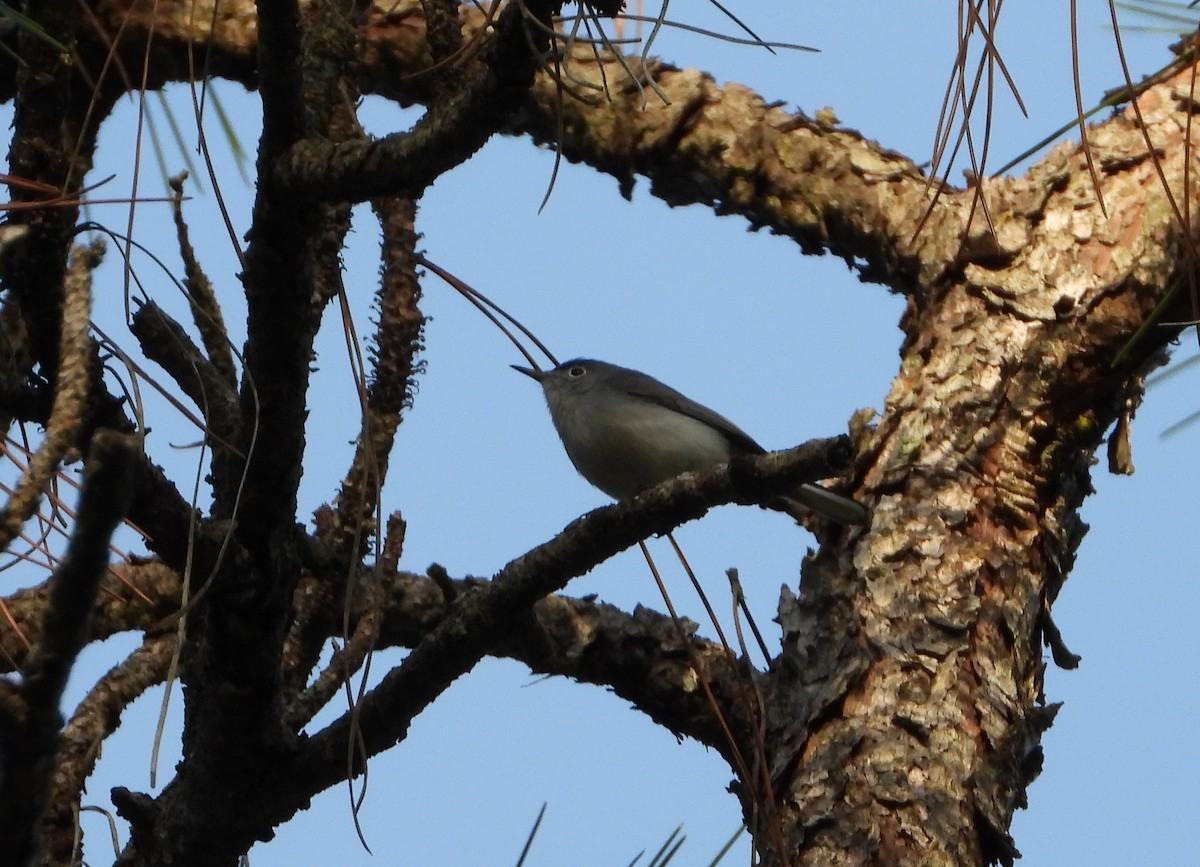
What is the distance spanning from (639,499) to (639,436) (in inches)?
103

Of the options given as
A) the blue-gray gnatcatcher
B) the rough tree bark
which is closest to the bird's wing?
the blue-gray gnatcatcher

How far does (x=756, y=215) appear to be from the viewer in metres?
4.25

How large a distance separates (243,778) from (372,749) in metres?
0.24

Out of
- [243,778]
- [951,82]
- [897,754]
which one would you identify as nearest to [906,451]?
[897,754]

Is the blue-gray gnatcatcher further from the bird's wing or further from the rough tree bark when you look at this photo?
the rough tree bark

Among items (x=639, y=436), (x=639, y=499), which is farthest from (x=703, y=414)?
(x=639, y=499)

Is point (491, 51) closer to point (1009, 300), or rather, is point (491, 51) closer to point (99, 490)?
point (99, 490)

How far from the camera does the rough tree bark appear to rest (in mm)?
2236

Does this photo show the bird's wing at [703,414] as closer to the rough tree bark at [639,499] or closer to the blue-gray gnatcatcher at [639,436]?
the blue-gray gnatcatcher at [639,436]

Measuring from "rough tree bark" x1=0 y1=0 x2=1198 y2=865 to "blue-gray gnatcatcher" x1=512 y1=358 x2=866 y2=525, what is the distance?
1054mm

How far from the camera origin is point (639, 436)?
16.5ft

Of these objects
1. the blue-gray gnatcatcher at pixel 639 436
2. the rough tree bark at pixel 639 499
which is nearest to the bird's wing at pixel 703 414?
the blue-gray gnatcatcher at pixel 639 436

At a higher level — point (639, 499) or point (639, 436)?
point (639, 436)

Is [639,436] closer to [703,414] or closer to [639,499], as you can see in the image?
[703,414]
